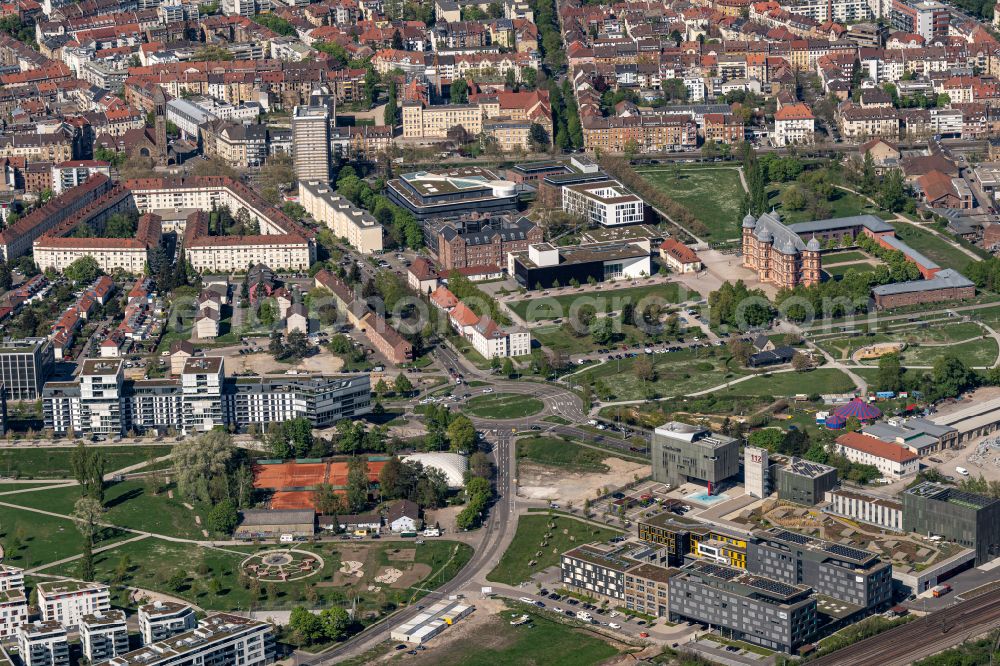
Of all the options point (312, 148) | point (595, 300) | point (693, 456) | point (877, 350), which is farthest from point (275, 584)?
point (312, 148)

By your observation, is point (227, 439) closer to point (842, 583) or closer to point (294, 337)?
point (294, 337)

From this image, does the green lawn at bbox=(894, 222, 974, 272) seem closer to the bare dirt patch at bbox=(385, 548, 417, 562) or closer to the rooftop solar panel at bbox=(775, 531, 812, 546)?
the rooftop solar panel at bbox=(775, 531, 812, 546)

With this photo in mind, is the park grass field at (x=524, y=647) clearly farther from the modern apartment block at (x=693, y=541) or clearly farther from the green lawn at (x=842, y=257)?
the green lawn at (x=842, y=257)

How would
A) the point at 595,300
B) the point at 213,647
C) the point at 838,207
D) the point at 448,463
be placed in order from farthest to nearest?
the point at 838,207 → the point at 595,300 → the point at 448,463 → the point at 213,647

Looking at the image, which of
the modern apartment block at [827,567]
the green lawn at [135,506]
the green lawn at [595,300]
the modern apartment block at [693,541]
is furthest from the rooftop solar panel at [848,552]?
the green lawn at [595,300]

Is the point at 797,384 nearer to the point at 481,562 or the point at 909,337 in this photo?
the point at 909,337

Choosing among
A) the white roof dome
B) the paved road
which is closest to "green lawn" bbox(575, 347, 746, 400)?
the paved road
